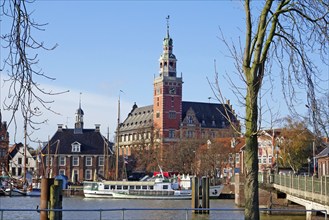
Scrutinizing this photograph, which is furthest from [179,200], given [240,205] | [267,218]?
[267,218]

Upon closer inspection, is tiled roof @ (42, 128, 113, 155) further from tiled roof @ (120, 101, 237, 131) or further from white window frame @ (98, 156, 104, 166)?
tiled roof @ (120, 101, 237, 131)

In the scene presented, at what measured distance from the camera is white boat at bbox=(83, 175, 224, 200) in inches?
2810

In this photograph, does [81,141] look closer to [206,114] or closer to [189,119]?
[189,119]

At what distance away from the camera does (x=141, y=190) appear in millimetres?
72188

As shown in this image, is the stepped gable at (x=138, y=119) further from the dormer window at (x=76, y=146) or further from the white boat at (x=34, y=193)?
the white boat at (x=34, y=193)

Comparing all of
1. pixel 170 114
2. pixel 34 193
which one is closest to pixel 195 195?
pixel 34 193

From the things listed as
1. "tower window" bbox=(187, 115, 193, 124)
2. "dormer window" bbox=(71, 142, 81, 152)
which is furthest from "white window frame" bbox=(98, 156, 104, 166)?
"tower window" bbox=(187, 115, 193, 124)

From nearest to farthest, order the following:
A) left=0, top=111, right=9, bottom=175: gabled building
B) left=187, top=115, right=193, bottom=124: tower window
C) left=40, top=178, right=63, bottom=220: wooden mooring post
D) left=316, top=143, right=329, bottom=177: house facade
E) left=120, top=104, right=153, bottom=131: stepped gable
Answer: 1. left=0, top=111, right=9, bottom=175: gabled building
2. left=40, top=178, right=63, bottom=220: wooden mooring post
3. left=316, top=143, right=329, bottom=177: house facade
4. left=187, top=115, right=193, bottom=124: tower window
5. left=120, top=104, right=153, bottom=131: stepped gable

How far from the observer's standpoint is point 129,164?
11881cm

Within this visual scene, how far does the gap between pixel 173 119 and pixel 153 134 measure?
6.66 meters

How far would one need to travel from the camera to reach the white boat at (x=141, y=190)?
7138 centimetres

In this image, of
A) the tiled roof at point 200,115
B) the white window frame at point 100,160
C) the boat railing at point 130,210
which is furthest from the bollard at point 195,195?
the tiled roof at point 200,115

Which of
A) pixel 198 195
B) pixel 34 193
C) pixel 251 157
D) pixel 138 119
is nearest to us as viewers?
pixel 251 157

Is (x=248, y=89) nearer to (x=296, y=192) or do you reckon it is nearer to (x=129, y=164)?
(x=296, y=192)
